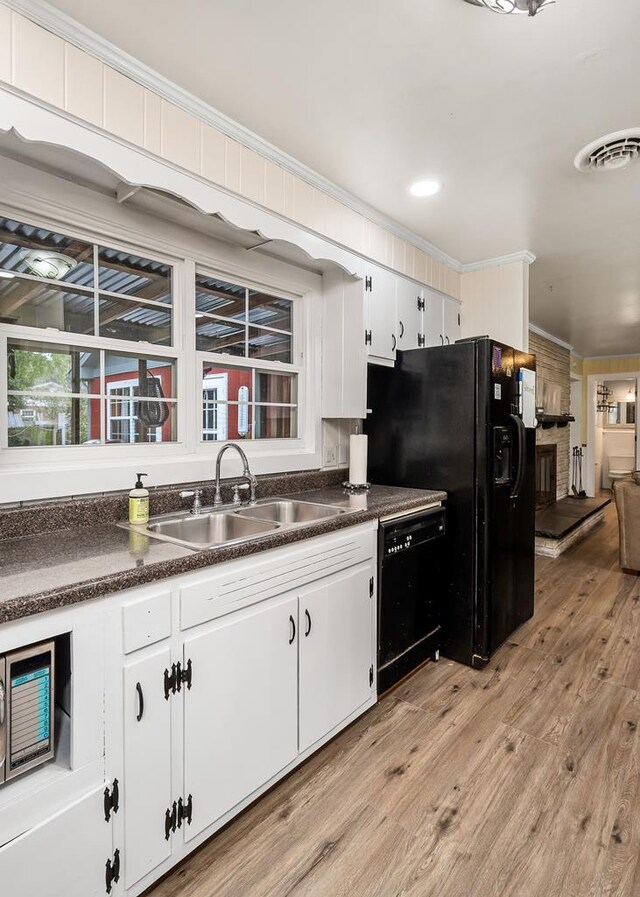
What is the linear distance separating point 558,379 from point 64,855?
298 inches

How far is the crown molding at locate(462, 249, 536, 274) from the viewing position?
343 cm

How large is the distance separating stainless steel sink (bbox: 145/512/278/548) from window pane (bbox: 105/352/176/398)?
1.90 feet

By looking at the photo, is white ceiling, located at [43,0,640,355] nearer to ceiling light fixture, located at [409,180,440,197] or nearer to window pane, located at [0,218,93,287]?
ceiling light fixture, located at [409,180,440,197]

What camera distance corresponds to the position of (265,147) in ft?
7.04

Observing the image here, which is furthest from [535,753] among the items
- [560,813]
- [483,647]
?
[483,647]

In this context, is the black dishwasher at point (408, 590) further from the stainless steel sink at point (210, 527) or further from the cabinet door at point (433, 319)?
the cabinet door at point (433, 319)

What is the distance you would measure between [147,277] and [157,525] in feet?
3.63

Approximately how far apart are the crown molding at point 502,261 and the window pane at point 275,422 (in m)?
Result: 1.91

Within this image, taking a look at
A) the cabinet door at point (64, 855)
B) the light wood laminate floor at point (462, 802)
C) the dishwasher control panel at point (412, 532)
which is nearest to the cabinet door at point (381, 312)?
the dishwasher control panel at point (412, 532)

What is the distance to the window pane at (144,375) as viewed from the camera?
6.65 ft

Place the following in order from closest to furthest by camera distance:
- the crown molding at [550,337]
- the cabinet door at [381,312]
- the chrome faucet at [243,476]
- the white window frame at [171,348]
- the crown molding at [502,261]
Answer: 1. the white window frame at [171,348]
2. the chrome faucet at [243,476]
3. the cabinet door at [381,312]
4. the crown molding at [502,261]
5. the crown molding at [550,337]

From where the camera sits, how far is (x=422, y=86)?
1794mm

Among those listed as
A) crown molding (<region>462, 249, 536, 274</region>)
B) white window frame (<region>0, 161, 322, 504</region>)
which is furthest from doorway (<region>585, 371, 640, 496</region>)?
white window frame (<region>0, 161, 322, 504</region>)

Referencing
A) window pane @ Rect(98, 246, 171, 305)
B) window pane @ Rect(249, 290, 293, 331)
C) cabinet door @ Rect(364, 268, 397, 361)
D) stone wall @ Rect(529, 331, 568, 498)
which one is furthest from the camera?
stone wall @ Rect(529, 331, 568, 498)
